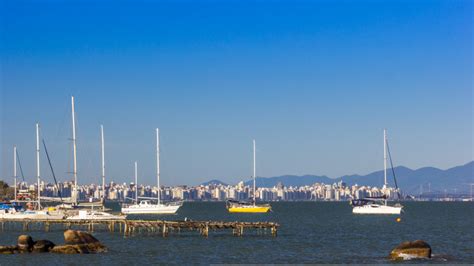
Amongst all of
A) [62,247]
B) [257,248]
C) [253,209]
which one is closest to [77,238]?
[62,247]

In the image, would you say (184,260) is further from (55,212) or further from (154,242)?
(55,212)

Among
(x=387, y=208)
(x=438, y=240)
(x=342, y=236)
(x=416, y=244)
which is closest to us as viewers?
(x=416, y=244)

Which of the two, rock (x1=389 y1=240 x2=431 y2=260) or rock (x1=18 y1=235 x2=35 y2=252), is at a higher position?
rock (x1=18 y1=235 x2=35 y2=252)

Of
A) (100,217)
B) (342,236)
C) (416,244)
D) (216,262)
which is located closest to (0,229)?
(100,217)

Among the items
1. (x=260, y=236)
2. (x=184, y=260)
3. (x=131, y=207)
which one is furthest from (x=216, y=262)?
(x=131, y=207)

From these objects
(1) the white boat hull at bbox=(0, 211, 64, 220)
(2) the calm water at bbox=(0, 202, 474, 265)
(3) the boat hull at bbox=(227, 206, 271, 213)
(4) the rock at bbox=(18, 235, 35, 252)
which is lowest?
(3) the boat hull at bbox=(227, 206, 271, 213)

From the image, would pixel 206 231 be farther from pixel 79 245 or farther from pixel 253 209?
pixel 253 209

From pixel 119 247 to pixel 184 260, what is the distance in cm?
1221

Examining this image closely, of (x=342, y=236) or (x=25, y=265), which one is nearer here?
(x=25, y=265)

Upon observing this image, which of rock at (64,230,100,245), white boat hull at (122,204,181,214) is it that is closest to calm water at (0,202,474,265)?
rock at (64,230,100,245)

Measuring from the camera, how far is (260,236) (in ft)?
271

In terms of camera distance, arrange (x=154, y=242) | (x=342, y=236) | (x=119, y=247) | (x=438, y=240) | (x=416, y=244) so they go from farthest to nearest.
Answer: (x=342, y=236)
(x=438, y=240)
(x=154, y=242)
(x=119, y=247)
(x=416, y=244)

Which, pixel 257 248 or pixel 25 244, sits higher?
pixel 25 244

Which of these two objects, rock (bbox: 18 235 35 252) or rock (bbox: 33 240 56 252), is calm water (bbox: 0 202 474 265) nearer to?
rock (bbox: 33 240 56 252)
